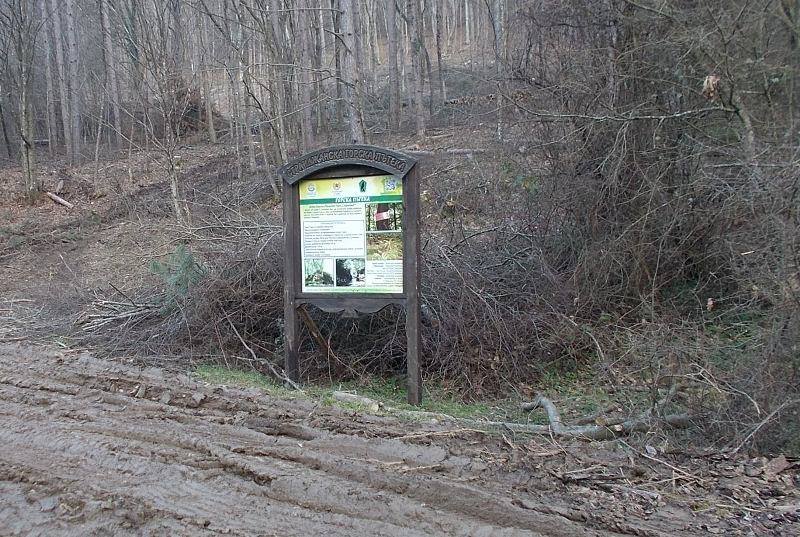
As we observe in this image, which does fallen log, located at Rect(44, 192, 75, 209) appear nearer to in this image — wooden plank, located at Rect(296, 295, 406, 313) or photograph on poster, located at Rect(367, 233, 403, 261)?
wooden plank, located at Rect(296, 295, 406, 313)

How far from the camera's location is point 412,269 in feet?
22.3

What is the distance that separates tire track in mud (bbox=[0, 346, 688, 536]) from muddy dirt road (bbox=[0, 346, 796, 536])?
0.04ft

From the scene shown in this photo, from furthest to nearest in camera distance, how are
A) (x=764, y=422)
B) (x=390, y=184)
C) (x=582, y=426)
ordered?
(x=390, y=184) < (x=582, y=426) < (x=764, y=422)

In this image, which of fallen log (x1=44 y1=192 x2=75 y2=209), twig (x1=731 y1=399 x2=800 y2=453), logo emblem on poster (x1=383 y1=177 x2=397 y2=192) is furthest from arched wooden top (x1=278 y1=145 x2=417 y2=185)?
fallen log (x1=44 y1=192 x2=75 y2=209)

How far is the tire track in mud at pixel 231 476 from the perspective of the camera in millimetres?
3766

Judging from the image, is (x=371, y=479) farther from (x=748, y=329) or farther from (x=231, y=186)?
(x=231, y=186)

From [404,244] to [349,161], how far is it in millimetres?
1086


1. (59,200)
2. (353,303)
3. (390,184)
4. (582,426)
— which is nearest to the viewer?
(582,426)

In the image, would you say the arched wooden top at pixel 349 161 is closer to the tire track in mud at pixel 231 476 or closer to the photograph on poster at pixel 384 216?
the photograph on poster at pixel 384 216

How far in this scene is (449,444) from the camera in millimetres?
4977

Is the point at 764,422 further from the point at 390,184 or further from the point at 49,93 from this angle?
the point at 49,93

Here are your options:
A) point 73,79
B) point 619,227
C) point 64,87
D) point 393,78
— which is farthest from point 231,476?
point 64,87

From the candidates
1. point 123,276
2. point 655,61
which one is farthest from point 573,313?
point 123,276

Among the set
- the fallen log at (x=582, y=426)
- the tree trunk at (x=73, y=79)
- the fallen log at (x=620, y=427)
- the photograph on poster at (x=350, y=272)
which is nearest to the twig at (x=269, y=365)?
the photograph on poster at (x=350, y=272)
